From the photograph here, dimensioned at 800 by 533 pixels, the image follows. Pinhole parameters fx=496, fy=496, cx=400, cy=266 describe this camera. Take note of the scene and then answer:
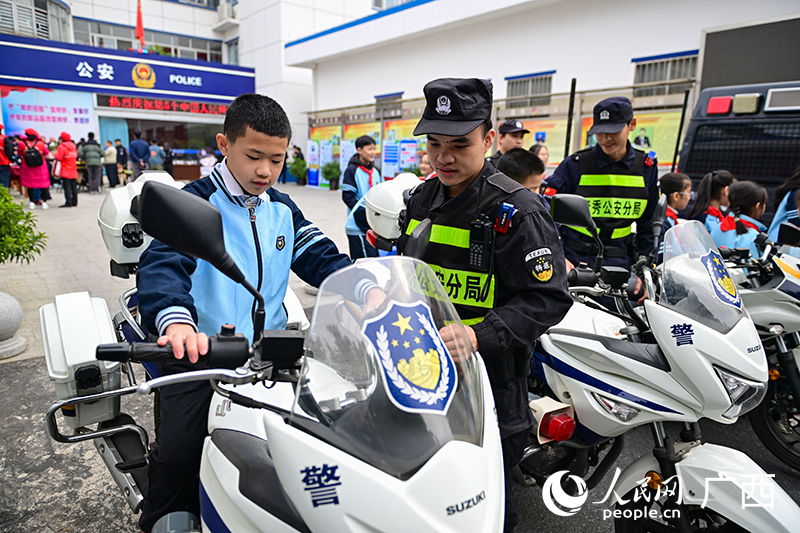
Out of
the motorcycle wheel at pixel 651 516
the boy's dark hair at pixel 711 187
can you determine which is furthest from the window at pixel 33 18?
the motorcycle wheel at pixel 651 516

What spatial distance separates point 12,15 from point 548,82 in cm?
2144

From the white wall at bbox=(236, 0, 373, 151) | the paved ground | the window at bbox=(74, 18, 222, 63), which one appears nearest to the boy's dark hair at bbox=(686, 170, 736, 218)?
the paved ground

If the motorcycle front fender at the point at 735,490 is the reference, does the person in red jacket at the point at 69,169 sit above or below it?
above

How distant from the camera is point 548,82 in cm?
1377

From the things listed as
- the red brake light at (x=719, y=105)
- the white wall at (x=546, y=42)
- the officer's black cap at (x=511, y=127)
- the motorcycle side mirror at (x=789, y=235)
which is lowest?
the motorcycle side mirror at (x=789, y=235)

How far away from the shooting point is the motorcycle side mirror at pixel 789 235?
2.91 m

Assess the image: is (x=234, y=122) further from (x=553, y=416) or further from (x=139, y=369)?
(x=139, y=369)

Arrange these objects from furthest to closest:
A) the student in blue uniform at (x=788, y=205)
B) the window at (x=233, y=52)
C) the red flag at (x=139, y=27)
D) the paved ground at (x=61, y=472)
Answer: the window at (x=233, y=52) < the red flag at (x=139, y=27) < the student in blue uniform at (x=788, y=205) < the paved ground at (x=61, y=472)

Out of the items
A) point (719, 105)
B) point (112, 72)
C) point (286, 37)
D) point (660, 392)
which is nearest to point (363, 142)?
point (719, 105)

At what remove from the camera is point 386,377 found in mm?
1064

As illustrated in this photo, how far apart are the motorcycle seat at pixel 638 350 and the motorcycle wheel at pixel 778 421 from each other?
5.10ft

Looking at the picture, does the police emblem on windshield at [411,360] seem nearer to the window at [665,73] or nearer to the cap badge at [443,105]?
the cap badge at [443,105]

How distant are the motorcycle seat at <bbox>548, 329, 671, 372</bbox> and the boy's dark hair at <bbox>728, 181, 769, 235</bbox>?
2784mm

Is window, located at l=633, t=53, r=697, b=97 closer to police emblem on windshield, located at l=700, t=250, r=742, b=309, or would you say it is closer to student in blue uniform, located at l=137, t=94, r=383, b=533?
police emblem on windshield, located at l=700, t=250, r=742, b=309
